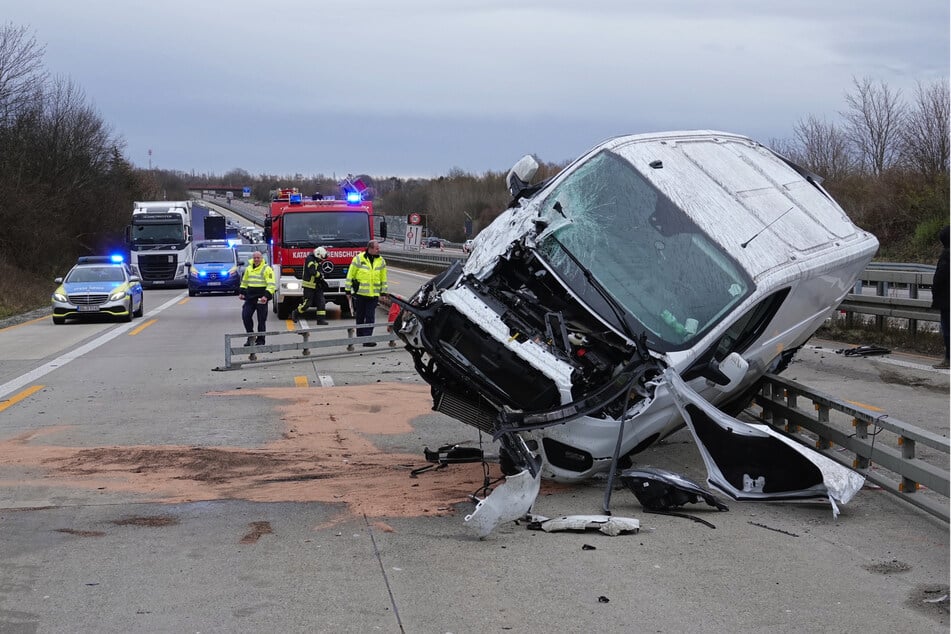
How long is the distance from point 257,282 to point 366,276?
1961 mm

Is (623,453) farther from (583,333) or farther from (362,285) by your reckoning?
(362,285)

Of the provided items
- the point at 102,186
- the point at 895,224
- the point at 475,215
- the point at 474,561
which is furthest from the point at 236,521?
the point at 475,215

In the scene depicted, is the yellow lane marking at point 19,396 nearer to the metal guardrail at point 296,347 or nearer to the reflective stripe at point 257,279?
the metal guardrail at point 296,347

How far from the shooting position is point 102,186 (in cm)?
6788

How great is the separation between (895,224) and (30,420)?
34594mm

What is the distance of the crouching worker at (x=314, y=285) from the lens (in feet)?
80.1

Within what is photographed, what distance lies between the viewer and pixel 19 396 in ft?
43.4

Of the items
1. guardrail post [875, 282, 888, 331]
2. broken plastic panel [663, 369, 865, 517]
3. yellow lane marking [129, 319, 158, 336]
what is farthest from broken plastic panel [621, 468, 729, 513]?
yellow lane marking [129, 319, 158, 336]

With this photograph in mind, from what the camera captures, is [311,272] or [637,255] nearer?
[637,255]

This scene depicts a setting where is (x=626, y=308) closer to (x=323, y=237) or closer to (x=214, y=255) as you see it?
(x=323, y=237)

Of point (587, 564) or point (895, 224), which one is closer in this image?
point (587, 564)

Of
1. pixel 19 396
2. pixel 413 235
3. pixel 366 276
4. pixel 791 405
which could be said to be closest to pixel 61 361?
pixel 19 396

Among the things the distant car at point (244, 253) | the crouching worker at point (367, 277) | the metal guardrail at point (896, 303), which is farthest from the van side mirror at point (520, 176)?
the distant car at point (244, 253)

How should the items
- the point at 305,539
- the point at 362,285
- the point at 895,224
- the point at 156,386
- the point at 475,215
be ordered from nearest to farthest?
the point at 305,539 → the point at 156,386 → the point at 362,285 → the point at 895,224 → the point at 475,215
